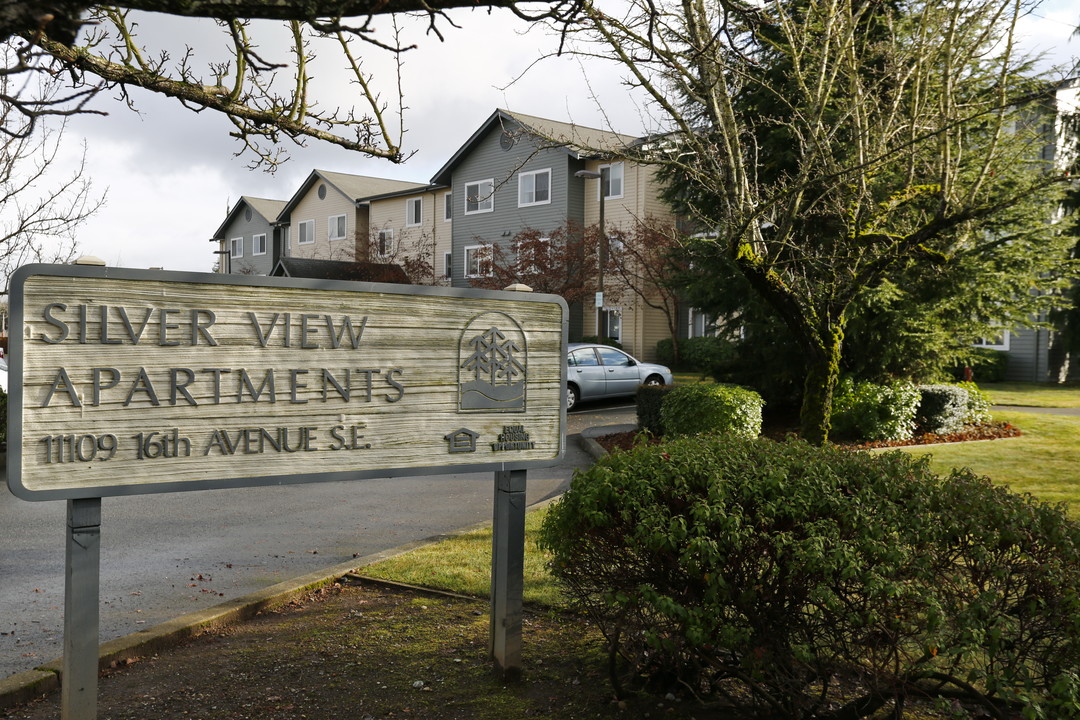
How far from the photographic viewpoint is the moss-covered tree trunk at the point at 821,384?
42.2 ft

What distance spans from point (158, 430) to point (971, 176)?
45.3ft

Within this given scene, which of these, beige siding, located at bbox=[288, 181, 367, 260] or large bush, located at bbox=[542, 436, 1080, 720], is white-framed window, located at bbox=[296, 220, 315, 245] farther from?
large bush, located at bbox=[542, 436, 1080, 720]

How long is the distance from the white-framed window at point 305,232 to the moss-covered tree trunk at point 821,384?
1677 inches

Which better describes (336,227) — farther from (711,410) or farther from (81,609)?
(81,609)

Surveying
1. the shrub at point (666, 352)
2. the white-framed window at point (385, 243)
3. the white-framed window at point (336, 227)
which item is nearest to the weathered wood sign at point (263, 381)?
the shrub at point (666, 352)

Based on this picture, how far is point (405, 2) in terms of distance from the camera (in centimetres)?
311

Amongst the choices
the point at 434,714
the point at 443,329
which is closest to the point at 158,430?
the point at 443,329

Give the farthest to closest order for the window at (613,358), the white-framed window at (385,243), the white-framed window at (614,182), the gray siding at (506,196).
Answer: the white-framed window at (385,243), the gray siding at (506,196), the white-framed window at (614,182), the window at (613,358)

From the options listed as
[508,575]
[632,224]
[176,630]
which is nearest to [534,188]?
[632,224]

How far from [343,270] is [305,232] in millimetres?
11681

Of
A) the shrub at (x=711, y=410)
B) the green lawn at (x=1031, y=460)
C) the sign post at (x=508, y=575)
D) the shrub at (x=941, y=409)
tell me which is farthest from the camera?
the shrub at (x=941, y=409)

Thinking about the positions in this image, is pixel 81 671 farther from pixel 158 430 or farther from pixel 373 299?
pixel 373 299

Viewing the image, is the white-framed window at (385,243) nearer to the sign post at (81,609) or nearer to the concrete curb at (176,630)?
the concrete curb at (176,630)

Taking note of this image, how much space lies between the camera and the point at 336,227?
49.8m
